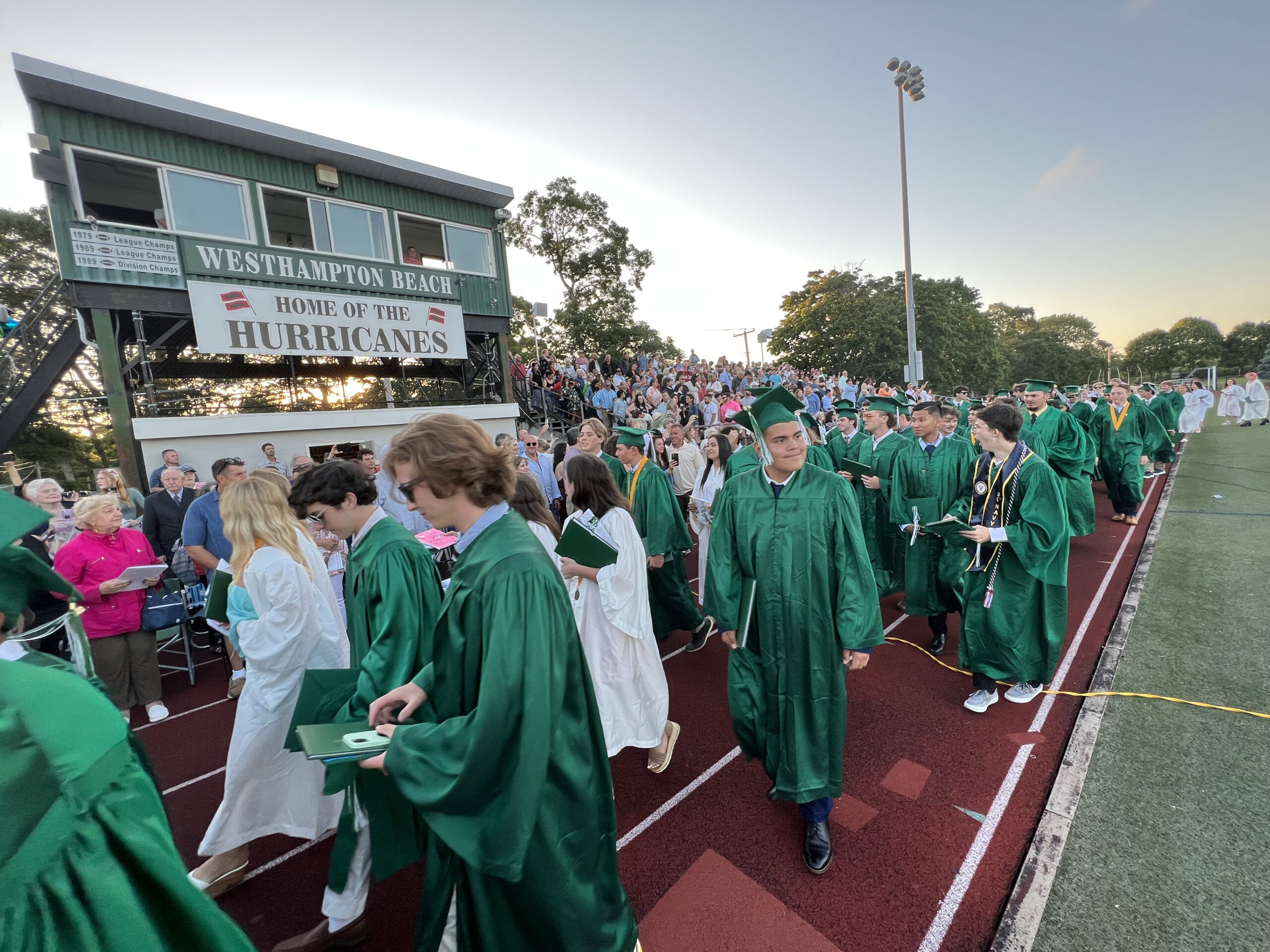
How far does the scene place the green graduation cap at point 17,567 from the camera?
1066 mm

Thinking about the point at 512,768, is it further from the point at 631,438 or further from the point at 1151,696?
the point at 1151,696

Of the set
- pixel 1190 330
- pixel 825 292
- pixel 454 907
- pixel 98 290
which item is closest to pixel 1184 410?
pixel 825 292

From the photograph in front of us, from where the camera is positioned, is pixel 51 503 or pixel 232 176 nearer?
pixel 51 503

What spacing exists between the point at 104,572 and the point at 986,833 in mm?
6941

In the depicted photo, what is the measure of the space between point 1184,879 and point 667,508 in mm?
3992

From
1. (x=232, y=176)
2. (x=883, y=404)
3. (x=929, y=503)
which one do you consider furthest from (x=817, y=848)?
(x=232, y=176)

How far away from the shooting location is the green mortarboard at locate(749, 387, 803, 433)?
3.20 metres

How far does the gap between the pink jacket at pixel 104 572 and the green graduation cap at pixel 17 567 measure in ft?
15.5

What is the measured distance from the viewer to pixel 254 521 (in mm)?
2996

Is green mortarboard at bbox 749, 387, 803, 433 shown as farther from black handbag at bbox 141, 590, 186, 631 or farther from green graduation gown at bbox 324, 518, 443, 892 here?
black handbag at bbox 141, 590, 186, 631

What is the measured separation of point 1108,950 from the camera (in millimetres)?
2439

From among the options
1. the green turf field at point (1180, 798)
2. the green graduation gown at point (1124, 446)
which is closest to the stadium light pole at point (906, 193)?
the green graduation gown at point (1124, 446)

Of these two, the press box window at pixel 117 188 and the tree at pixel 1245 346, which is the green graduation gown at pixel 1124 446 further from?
the tree at pixel 1245 346

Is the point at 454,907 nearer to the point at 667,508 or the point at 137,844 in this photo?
the point at 137,844
